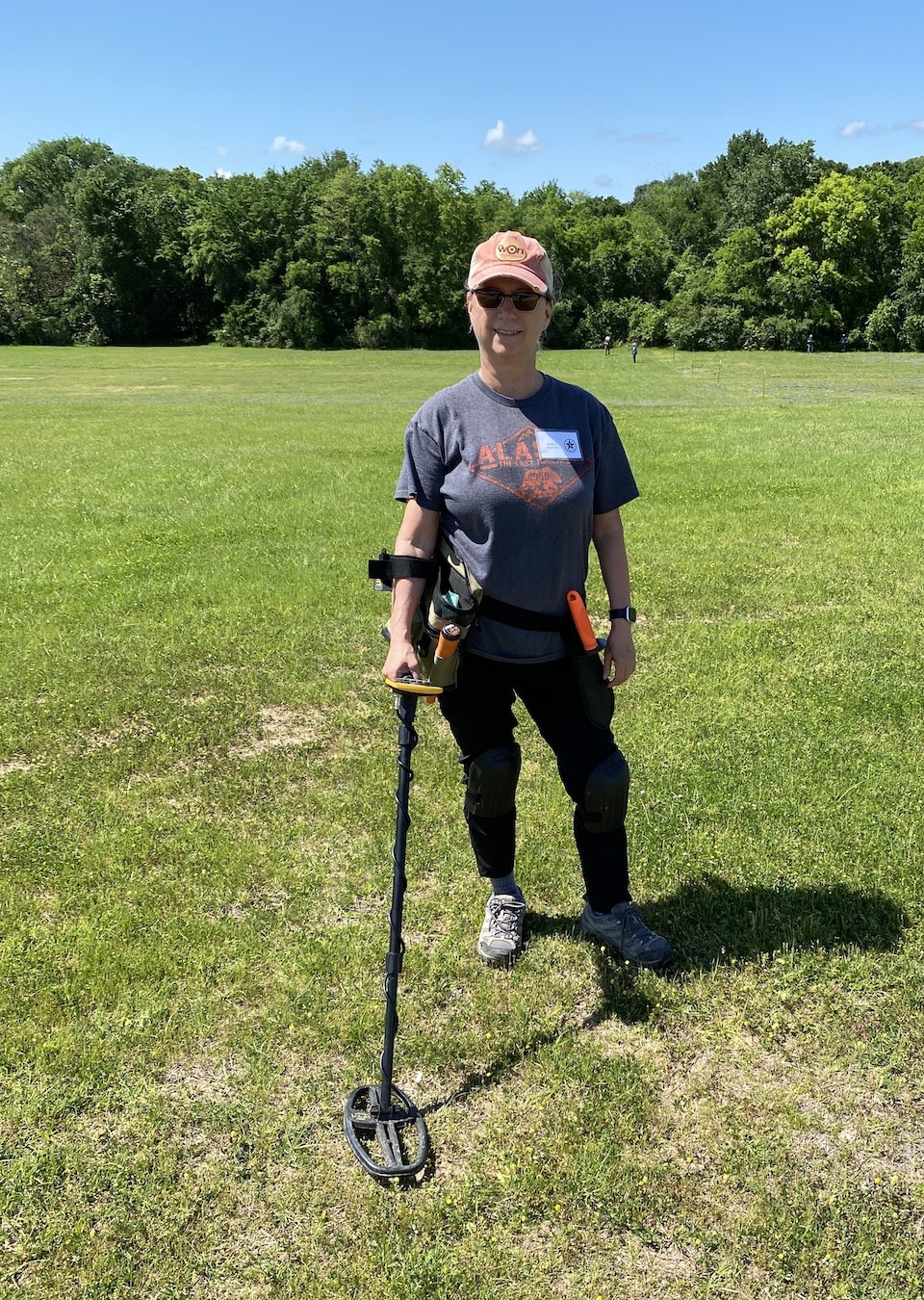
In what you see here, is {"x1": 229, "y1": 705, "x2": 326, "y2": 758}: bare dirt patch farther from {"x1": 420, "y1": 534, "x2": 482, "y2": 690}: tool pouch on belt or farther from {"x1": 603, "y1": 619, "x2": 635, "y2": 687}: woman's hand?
{"x1": 603, "y1": 619, "x2": 635, "y2": 687}: woman's hand

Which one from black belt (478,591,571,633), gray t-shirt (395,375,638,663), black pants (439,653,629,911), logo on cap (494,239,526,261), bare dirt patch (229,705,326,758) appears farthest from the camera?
bare dirt patch (229,705,326,758)

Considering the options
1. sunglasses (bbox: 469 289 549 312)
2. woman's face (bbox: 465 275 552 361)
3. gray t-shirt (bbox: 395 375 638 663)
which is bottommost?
gray t-shirt (bbox: 395 375 638 663)

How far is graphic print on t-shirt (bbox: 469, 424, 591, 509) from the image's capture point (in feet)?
10.1

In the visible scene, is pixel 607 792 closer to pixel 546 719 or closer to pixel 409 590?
pixel 546 719

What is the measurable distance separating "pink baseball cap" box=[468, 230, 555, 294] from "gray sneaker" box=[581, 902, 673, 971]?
→ 7.97 feet

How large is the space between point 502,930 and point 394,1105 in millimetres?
971

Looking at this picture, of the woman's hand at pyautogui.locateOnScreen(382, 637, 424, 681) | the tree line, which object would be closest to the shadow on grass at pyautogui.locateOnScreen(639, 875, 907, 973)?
the woman's hand at pyautogui.locateOnScreen(382, 637, 424, 681)

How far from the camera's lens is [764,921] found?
399cm

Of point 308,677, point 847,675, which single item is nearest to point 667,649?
point 847,675

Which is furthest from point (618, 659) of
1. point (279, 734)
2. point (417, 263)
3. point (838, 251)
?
point (417, 263)

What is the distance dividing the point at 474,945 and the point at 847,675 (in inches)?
156

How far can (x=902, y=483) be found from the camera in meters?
13.0

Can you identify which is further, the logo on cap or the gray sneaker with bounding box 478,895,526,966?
the gray sneaker with bounding box 478,895,526,966

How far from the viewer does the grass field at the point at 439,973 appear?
2.67 metres
